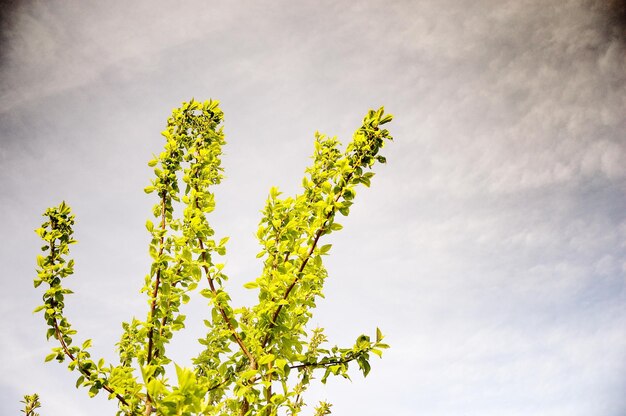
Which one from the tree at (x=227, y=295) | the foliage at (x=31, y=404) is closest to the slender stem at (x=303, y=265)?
the tree at (x=227, y=295)

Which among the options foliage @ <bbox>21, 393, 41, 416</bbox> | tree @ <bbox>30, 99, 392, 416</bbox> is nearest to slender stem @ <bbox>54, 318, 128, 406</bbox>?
tree @ <bbox>30, 99, 392, 416</bbox>

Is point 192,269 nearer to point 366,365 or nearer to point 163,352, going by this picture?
point 163,352

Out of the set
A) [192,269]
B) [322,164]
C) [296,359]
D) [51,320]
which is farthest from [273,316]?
[51,320]

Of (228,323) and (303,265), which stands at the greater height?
(303,265)

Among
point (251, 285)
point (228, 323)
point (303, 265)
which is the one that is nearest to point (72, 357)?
point (228, 323)

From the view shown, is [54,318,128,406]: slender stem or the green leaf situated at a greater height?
the green leaf

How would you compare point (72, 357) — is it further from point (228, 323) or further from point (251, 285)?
point (251, 285)

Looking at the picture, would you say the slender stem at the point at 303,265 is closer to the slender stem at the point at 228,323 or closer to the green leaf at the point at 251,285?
the slender stem at the point at 228,323

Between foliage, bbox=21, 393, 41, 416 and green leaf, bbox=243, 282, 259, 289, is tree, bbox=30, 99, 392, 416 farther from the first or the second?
foliage, bbox=21, 393, 41, 416

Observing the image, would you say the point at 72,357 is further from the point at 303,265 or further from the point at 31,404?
the point at 31,404

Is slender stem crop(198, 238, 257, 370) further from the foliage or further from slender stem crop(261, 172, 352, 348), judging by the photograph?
the foliage

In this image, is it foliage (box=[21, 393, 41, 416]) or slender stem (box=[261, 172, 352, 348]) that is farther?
foliage (box=[21, 393, 41, 416])

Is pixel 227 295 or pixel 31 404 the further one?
pixel 31 404

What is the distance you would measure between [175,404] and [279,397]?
73 centimetres
